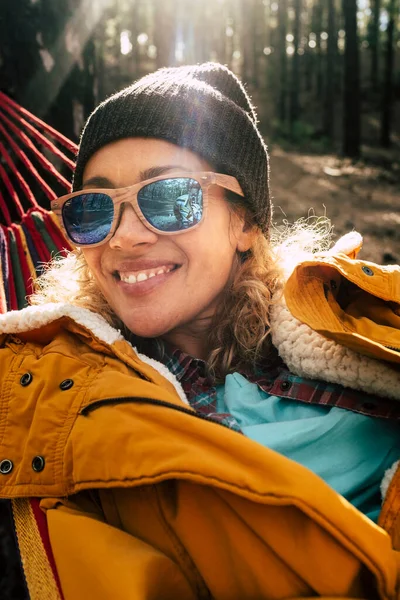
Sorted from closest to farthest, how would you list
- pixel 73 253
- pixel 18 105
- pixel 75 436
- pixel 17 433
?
pixel 75 436 → pixel 17 433 → pixel 73 253 → pixel 18 105

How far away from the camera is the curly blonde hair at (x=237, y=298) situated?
5.90 feet

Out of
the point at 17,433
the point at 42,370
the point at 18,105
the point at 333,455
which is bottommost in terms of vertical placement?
the point at 333,455

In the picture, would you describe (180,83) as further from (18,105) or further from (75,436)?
(75,436)

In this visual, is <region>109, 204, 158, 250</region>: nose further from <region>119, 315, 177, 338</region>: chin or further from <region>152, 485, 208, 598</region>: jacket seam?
<region>152, 485, 208, 598</region>: jacket seam

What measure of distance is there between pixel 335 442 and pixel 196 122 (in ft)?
3.30

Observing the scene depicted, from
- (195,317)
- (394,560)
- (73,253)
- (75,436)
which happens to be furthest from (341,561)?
(73,253)

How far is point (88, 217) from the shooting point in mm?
1719

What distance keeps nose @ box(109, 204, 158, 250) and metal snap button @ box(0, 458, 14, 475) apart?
634mm


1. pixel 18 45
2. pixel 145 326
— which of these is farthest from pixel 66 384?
pixel 18 45

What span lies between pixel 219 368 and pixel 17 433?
0.63 metres

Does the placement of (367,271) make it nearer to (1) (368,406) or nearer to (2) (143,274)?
(1) (368,406)

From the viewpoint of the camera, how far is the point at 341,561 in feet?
3.67

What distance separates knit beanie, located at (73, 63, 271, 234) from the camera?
5.65 ft

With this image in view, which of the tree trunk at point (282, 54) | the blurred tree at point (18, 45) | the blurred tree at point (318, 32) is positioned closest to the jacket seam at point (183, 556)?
the blurred tree at point (18, 45)
